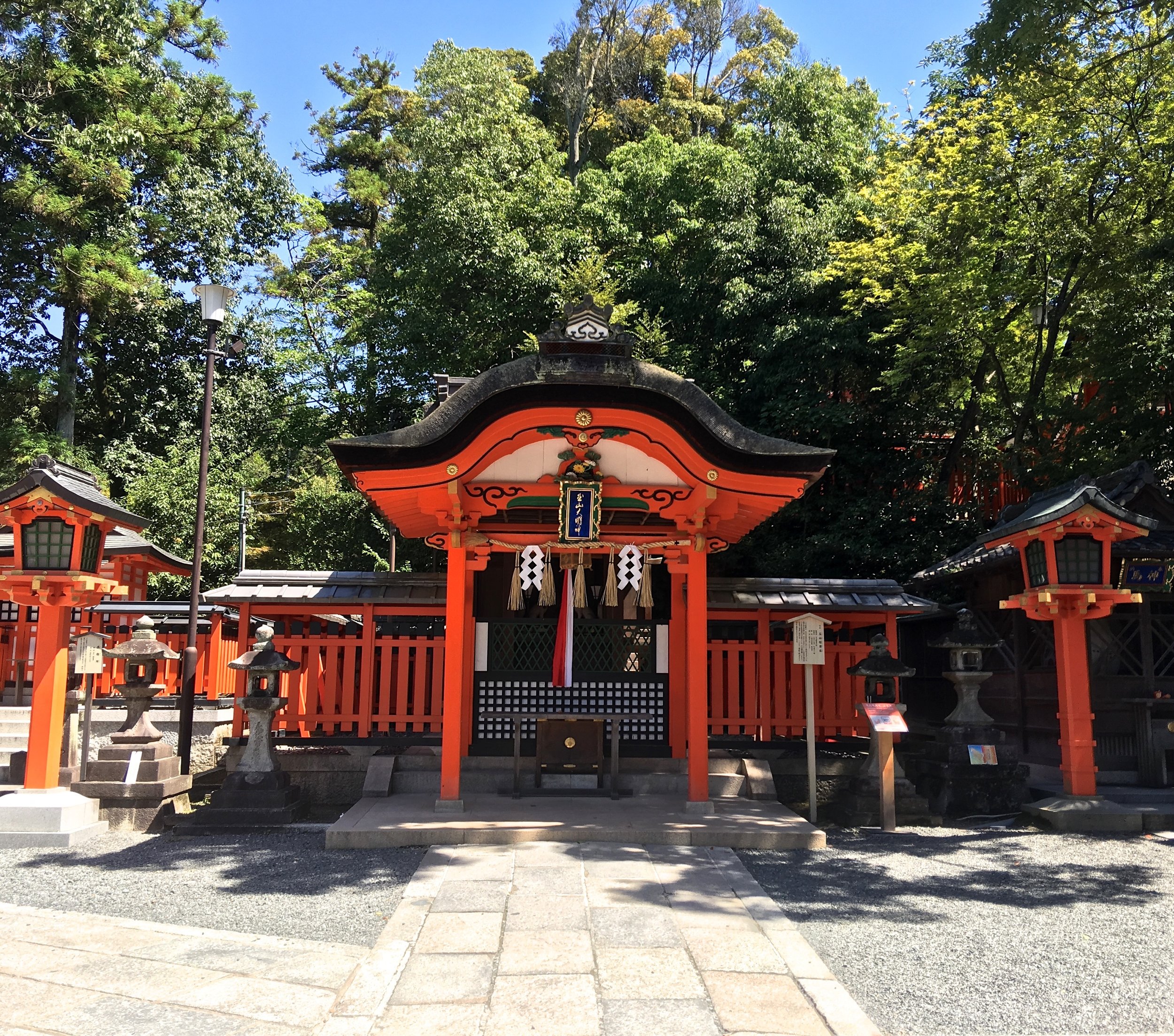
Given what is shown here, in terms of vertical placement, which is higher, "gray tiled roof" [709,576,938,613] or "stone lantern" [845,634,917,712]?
"gray tiled roof" [709,576,938,613]

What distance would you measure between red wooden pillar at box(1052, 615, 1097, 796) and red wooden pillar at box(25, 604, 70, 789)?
9.89 m

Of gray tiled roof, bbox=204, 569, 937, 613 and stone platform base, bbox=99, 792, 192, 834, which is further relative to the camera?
gray tiled roof, bbox=204, 569, 937, 613

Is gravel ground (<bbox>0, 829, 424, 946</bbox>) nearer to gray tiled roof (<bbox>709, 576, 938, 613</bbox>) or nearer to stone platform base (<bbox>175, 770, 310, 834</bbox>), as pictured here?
stone platform base (<bbox>175, 770, 310, 834</bbox>)

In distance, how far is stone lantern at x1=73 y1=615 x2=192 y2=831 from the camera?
28.4 ft

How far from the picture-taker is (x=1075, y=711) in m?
8.85

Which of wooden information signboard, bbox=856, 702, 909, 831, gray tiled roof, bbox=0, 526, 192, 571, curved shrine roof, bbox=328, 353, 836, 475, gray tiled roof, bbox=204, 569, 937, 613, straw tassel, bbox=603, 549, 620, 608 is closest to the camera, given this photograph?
curved shrine roof, bbox=328, 353, 836, 475

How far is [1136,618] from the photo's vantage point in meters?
11.1

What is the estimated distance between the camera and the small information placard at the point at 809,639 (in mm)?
8633

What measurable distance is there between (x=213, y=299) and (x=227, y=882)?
25.7 feet

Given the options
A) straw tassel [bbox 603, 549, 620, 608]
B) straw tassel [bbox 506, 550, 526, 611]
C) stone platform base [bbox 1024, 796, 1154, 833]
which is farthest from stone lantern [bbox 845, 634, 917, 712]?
straw tassel [bbox 506, 550, 526, 611]

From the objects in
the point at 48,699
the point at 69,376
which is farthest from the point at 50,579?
the point at 69,376

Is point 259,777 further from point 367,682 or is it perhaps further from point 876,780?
point 876,780

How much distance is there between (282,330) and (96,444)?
6.24m

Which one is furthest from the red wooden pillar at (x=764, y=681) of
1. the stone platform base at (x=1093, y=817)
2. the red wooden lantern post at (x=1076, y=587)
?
the stone platform base at (x=1093, y=817)
